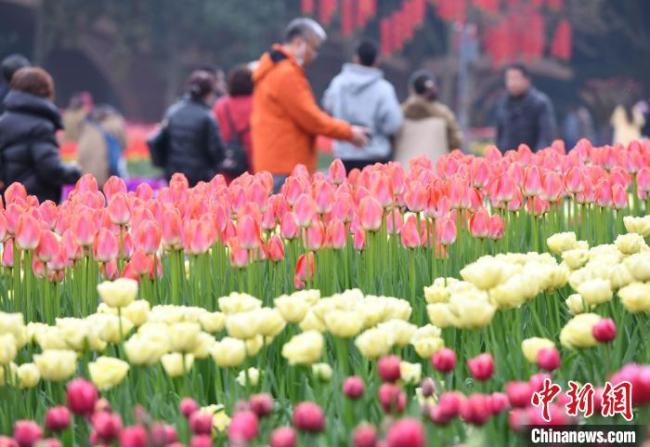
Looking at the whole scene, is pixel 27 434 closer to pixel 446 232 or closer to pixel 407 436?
pixel 407 436

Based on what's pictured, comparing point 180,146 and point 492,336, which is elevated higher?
point 180,146

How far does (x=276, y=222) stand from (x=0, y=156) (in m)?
3.61

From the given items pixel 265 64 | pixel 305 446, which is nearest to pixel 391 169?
pixel 305 446

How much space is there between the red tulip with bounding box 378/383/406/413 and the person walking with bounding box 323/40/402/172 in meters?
6.22

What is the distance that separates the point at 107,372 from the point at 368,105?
6147 millimetres

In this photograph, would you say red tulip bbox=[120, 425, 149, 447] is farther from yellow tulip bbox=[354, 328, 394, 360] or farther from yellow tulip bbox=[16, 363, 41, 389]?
yellow tulip bbox=[16, 363, 41, 389]

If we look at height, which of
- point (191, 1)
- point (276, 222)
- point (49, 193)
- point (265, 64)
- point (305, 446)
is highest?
point (191, 1)

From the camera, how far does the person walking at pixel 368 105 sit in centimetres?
872

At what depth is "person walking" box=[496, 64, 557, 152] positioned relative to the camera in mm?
9828

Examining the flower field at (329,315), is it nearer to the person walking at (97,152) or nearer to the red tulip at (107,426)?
the red tulip at (107,426)

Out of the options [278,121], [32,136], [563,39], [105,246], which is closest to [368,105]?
[278,121]

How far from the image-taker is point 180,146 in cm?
926

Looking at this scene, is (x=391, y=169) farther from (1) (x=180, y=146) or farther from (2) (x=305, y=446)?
(1) (x=180, y=146)

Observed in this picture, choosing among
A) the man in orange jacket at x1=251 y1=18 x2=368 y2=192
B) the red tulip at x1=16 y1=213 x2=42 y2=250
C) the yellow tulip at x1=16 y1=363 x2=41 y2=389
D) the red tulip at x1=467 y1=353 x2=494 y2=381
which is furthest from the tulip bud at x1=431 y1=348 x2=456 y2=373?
the man in orange jacket at x1=251 y1=18 x2=368 y2=192
